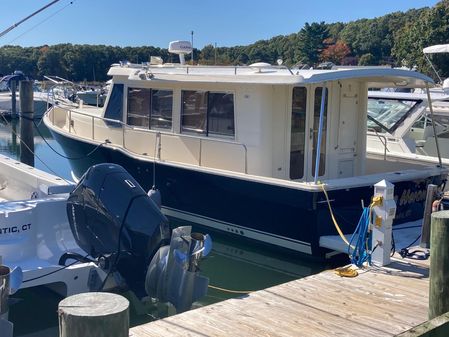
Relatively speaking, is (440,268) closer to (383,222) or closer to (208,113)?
(383,222)

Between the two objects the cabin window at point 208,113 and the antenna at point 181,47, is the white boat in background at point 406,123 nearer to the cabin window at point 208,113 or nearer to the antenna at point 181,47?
the cabin window at point 208,113

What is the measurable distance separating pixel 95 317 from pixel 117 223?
3249 mm

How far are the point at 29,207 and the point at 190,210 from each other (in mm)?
3126

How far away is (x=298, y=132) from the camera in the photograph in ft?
28.8

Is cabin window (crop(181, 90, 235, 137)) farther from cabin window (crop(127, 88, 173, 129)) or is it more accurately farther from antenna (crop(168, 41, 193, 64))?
antenna (crop(168, 41, 193, 64))

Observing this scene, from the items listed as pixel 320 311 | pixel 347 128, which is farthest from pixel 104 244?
pixel 347 128

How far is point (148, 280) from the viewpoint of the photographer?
5.80 m

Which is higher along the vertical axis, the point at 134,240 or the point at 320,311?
the point at 134,240

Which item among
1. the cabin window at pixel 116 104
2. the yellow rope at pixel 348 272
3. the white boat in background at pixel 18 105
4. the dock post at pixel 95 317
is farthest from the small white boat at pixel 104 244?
Result: the white boat in background at pixel 18 105

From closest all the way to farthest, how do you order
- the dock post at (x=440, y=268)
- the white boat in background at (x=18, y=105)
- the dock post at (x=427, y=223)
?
the dock post at (x=440, y=268)
the dock post at (x=427, y=223)
the white boat in background at (x=18, y=105)

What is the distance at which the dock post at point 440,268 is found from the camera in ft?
15.6

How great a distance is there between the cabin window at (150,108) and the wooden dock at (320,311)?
4.60 meters

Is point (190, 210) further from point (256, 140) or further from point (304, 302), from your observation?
point (304, 302)

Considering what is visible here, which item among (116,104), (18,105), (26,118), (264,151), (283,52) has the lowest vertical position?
(18,105)
